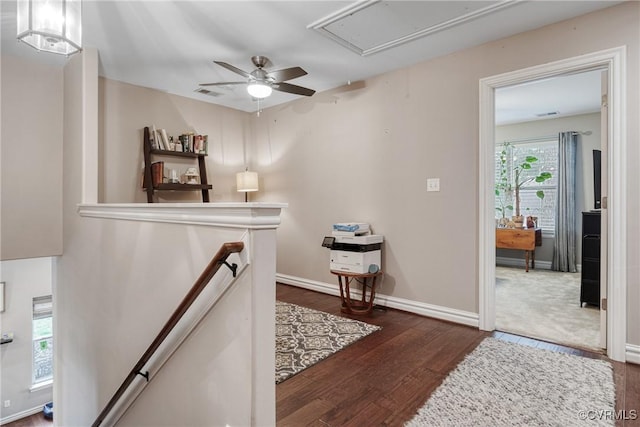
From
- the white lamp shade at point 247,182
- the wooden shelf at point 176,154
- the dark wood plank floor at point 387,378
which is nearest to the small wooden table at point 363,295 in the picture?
the dark wood plank floor at point 387,378

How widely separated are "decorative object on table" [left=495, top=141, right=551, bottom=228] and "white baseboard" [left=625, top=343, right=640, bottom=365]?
12.5 feet

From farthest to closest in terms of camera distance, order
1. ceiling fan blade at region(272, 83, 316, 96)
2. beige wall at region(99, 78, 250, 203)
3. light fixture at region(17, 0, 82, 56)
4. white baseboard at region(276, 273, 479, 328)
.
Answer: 1. beige wall at region(99, 78, 250, 203)
2. ceiling fan blade at region(272, 83, 316, 96)
3. white baseboard at region(276, 273, 479, 328)
4. light fixture at region(17, 0, 82, 56)

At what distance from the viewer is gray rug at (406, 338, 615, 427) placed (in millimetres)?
1698

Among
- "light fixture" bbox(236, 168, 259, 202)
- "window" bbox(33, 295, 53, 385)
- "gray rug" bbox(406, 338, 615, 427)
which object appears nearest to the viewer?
"gray rug" bbox(406, 338, 615, 427)

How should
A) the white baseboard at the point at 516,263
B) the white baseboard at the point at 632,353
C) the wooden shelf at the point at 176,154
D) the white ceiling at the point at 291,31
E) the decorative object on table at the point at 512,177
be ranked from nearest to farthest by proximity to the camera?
the white baseboard at the point at 632,353
the white ceiling at the point at 291,31
the wooden shelf at the point at 176,154
the white baseboard at the point at 516,263
the decorative object on table at the point at 512,177

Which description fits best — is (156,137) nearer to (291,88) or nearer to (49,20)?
(291,88)

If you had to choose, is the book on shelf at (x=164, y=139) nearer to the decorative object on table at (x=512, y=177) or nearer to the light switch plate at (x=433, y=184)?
the light switch plate at (x=433, y=184)

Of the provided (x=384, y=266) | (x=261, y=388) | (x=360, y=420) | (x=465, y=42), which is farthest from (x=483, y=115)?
(x=261, y=388)

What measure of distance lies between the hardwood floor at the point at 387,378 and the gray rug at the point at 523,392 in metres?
0.07

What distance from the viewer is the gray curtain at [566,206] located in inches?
213

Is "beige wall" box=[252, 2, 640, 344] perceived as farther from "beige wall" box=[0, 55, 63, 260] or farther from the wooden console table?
the wooden console table

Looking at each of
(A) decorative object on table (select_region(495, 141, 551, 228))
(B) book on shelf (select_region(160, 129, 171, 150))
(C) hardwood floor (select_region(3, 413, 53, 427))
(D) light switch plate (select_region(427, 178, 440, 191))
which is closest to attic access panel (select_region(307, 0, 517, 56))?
(D) light switch plate (select_region(427, 178, 440, 191))

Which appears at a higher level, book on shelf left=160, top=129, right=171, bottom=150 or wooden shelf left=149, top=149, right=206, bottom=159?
book on shelf left=160, top=129, right=171, bottom=150

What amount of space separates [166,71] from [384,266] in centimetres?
309
